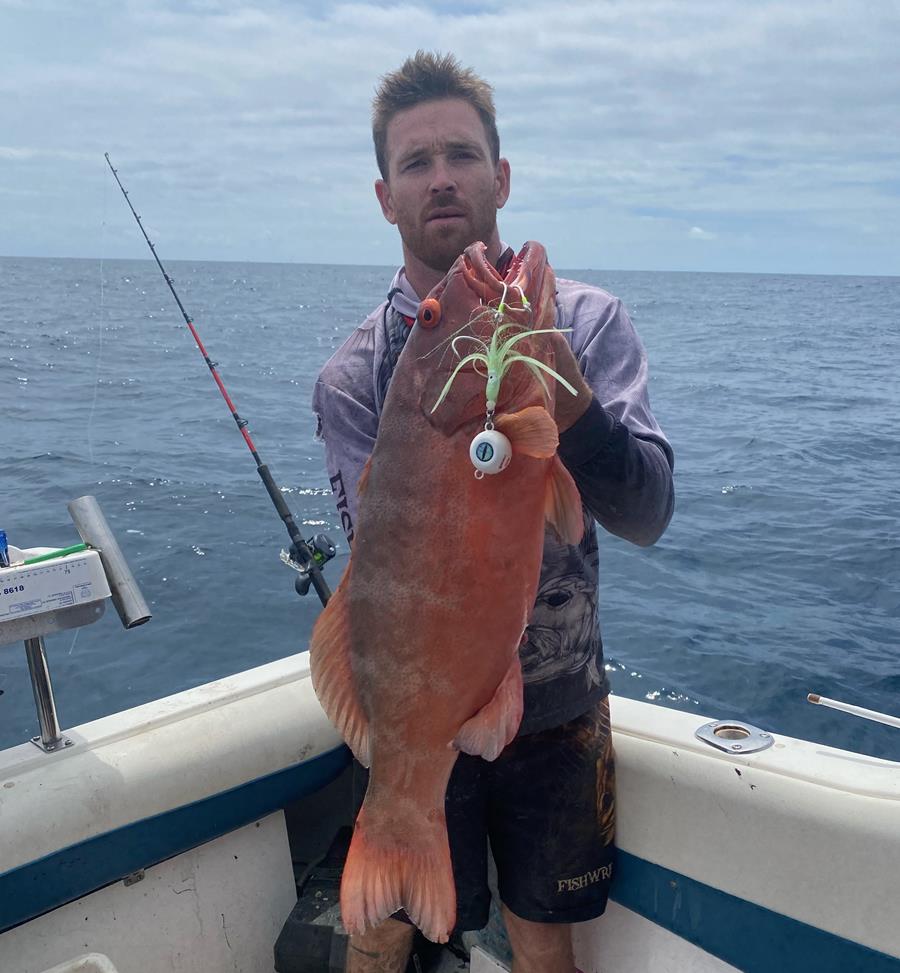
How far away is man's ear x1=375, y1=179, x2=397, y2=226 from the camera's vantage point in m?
2.65

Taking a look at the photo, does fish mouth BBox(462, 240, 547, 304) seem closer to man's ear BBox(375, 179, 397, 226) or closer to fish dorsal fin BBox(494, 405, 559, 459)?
fish dorsal fin BBox(494, 405, 559, 459)

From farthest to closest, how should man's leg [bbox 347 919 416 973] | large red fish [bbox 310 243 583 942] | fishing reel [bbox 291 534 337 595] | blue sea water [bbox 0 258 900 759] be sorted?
blue sea water [bbox 0 258 900 759] → fishing reel [bbox 291 534 337 595] → man's leg [bbox 347 919 416 973] → large red fish [bbox 310 243 583 942]

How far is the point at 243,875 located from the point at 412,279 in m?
2.09

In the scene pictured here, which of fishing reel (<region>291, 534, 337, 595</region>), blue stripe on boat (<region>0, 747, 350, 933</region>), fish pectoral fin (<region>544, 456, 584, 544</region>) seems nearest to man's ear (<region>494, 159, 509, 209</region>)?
fish pectoral fin (<region>544, 456, 584, 544</region>)

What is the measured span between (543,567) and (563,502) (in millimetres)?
684

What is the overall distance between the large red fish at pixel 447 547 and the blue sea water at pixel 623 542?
1847 mm

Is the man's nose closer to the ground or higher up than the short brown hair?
closer to the ground

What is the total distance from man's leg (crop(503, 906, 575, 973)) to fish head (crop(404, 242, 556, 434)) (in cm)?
163

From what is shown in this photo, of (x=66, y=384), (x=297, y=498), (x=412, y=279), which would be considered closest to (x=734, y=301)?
(x=66, y=384)

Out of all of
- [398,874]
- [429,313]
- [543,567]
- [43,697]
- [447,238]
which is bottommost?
[398,874]

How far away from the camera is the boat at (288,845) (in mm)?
2404

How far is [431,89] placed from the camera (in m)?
2.57

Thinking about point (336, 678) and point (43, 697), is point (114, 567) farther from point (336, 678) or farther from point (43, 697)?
point (336, 678)

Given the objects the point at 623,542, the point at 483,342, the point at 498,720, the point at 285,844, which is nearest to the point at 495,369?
the point at 483,342
